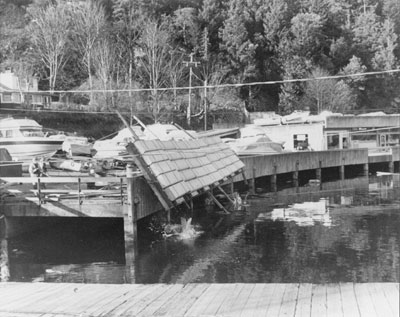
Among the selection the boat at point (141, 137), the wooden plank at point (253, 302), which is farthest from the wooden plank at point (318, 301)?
the boat at point (141, 137)

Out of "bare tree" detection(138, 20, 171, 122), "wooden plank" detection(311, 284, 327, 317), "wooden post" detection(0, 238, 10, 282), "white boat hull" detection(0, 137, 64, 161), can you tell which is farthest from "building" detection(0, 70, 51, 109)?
"wooden plank" detection(311, 284, 327, 317)

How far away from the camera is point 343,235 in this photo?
17.3 metres

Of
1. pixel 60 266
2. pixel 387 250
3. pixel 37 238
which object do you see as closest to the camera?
pixel 60 266

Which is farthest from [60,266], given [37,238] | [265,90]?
[265,90]

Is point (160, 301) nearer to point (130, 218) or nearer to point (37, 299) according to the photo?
point (37, 299)

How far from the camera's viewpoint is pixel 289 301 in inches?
274

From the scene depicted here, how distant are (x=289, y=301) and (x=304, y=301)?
20cm

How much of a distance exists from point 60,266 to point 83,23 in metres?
54.4

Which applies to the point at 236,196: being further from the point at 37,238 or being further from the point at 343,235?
the point at 37,238

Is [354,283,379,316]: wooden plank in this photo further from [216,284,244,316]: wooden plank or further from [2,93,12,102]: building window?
[2,93,12,102]: building window

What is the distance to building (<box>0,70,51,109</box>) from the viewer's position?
54.1m

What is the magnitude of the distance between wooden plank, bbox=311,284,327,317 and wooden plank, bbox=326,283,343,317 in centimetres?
5

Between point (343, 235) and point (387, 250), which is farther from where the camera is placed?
point (343, 235)

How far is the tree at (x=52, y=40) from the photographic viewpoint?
58697mm
